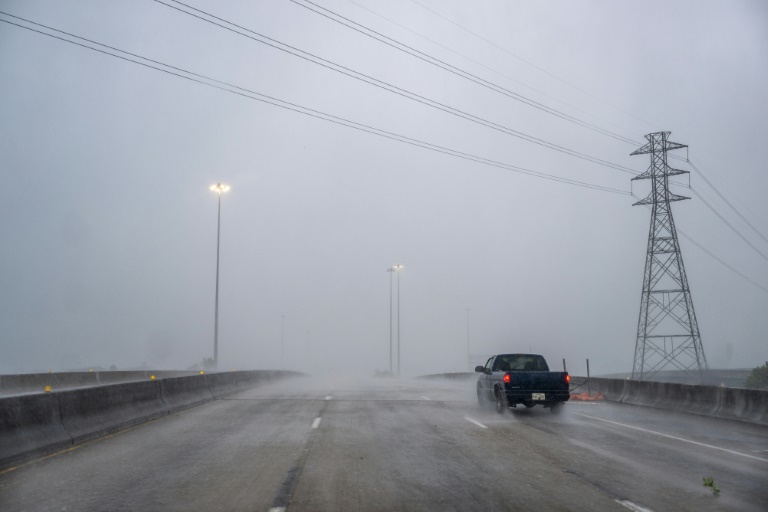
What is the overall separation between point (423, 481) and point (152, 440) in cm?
605

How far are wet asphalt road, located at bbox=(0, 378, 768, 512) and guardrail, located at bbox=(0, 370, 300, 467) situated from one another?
1.12 feet

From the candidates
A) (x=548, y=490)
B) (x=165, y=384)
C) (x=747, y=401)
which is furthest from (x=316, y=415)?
(x=747, y=401)

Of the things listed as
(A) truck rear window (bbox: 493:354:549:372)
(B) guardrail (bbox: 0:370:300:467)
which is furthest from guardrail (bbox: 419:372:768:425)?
(B) guardrail (bbox: 0:370:300:467)

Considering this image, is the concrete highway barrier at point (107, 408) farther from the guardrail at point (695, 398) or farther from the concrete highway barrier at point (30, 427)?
the guardrail at point (695, 398)

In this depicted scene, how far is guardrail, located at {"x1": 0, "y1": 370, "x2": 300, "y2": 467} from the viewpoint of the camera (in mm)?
9719

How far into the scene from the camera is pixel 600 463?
978 centimetres

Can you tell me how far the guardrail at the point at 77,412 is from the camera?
31.9ft

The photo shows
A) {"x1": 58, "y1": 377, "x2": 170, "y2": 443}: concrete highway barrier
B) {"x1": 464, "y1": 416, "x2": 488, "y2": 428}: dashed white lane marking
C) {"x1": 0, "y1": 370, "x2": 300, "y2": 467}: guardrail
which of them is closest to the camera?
{"x1": 0, "y1": 370, "x2": 300, "y2": 467}: guardrail

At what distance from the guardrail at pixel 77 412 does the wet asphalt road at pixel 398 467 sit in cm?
34

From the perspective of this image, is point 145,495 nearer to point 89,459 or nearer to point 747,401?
point 89,459

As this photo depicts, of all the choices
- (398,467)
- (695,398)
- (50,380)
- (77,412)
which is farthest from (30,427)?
(50,380)

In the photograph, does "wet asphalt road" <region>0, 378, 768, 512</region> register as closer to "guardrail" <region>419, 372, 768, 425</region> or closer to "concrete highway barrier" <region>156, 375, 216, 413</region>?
"guardrail" <region>419, 372, 768, 425</region>

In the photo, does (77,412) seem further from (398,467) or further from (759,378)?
(759,378)

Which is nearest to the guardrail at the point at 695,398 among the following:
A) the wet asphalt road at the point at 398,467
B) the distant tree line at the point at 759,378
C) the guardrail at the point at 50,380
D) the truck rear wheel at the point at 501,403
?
the wet asphalt road at the point at 398,467
